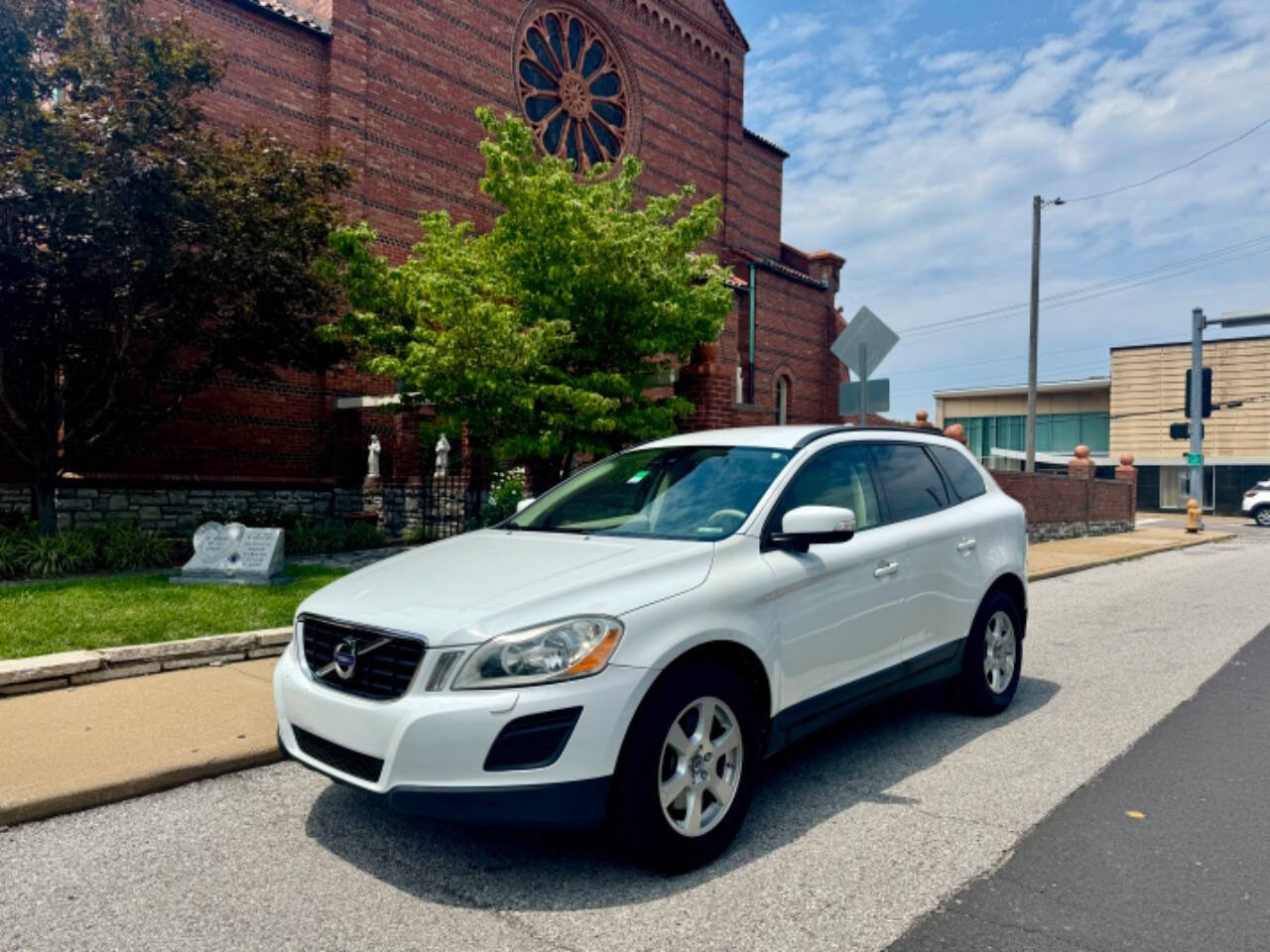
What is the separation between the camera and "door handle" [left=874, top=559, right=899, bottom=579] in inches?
189

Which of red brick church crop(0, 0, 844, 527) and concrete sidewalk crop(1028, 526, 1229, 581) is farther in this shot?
concrete sidewalk crop(1028, 526, 1229, 581)

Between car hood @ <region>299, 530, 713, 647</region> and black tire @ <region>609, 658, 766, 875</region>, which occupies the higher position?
car hood @ <region>299, 530, 713, 647</region>

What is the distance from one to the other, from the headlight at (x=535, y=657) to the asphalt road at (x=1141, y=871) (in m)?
1.38

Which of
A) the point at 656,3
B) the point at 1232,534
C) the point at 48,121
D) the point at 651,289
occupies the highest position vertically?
the point at 656,3

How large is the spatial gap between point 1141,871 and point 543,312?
843 cm

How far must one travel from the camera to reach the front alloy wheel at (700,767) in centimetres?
359

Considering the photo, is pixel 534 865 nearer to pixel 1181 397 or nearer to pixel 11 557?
pixel 11 557

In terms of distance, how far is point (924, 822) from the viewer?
165 inches

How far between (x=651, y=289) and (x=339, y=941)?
8.65 m

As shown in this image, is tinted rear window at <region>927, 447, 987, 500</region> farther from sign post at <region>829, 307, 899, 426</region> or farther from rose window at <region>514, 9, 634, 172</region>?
rose window at <region>514, 9, 634, 172</region>

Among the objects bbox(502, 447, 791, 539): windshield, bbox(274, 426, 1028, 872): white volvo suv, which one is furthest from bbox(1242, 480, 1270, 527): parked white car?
bbox(502, 447, 791, 539): windshield

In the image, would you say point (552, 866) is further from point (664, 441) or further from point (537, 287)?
point (537, 287)

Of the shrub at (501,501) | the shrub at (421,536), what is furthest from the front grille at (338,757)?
the shrub at (421,536)

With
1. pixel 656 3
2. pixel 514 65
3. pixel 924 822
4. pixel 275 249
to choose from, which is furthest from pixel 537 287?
pixel 656 3
